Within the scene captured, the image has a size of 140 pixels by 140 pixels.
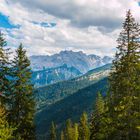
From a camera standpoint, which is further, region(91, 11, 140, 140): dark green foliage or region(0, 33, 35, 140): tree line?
region(0, 33, 35, 140): tree line

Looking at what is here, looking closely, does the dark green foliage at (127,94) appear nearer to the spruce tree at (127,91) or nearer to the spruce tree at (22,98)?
the spruce tree at (127,91)

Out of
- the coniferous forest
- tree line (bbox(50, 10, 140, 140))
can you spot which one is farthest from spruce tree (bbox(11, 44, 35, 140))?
tree line (bbox(50, 10, 140, 140))

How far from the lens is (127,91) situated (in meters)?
32.4

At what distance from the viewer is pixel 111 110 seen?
109 ft

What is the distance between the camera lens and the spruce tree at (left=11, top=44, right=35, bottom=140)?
3800 centimetres

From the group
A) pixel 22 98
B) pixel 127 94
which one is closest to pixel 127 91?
pixel 127 94

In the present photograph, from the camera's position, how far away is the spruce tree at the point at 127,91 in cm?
3147

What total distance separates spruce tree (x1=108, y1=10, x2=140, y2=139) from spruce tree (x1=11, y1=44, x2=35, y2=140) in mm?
9933

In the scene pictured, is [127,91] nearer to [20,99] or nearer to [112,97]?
[112,97]

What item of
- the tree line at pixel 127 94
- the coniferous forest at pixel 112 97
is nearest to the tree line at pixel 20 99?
the coniferous forest at pixel 112 97

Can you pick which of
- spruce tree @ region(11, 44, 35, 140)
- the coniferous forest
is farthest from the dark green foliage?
spruce tree @ region(11, 44, 35, 140)

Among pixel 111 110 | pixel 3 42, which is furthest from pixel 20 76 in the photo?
pixel 111 110

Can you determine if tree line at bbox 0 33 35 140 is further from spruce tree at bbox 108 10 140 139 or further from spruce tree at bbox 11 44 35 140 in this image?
spruce tree at bbox 108 10 140 139

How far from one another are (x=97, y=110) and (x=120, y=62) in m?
37.2
